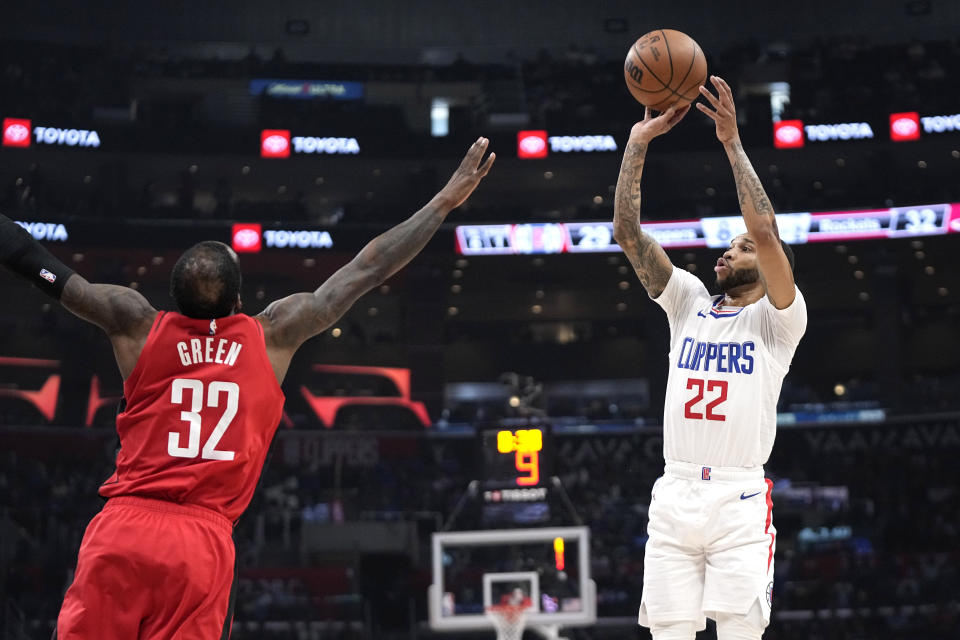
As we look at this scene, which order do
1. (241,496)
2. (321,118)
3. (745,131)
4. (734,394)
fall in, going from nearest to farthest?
1. (241,496)
2. (734,394)
3. (745,131)
4. (321,118)

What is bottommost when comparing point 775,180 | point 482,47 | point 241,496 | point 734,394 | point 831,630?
point 831,630

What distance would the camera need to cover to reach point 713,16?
2942 cm

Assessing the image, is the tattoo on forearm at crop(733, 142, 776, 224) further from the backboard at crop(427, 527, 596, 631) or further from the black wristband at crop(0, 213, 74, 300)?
the backboard at crop(427, 527, 596, 631)

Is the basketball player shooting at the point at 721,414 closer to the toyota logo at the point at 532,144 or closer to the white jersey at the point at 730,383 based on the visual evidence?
the white jersey at the point at 730,383

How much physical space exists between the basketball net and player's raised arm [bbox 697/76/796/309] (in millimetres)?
8505

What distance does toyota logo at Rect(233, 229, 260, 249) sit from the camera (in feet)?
75.7

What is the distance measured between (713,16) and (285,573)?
1837 centimetres

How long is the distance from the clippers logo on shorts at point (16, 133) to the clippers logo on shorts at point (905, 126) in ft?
57.0

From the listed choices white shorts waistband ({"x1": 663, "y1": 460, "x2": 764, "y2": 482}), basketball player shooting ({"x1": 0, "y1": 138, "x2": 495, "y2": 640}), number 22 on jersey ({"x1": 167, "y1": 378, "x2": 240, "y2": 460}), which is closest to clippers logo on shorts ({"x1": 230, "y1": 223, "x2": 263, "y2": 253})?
white shorts waistband ({"x1": 663, "y1": 460, "x2": 764, "y2": 482})

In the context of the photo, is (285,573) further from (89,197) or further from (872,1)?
(872,1)

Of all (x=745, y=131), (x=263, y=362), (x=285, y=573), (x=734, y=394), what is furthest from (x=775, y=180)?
(x=263, y=362)

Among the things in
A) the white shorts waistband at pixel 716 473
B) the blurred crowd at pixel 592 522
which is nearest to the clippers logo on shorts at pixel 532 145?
the blurred crowd at pixel 592 522

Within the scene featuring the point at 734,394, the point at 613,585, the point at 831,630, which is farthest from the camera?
the point at 613,585

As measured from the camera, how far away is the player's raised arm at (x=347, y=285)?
12.5 feet
